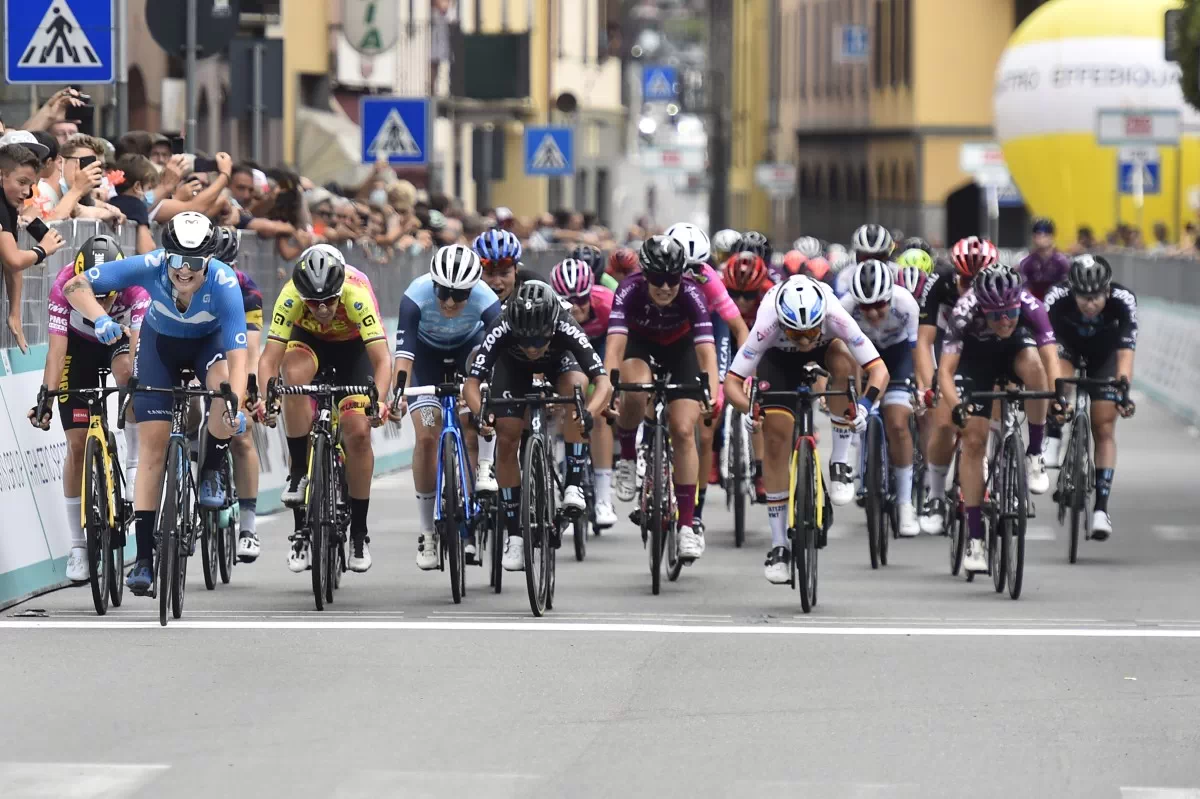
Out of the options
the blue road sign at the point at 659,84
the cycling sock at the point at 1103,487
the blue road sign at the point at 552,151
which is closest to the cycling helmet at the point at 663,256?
the cycling sock at the point at 1103,487

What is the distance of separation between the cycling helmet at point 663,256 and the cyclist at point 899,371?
2.40 metres

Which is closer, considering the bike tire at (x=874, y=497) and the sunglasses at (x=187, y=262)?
the sunglasses at (x=187, y=262)

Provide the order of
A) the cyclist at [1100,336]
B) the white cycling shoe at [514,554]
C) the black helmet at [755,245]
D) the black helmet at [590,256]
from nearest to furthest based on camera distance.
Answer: the white cycling shoe at [514,554]
the cyclist at [1100,336]
the black helmet at [755,245]
the black helmet at [590,256]

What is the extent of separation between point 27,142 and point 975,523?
5.23 m

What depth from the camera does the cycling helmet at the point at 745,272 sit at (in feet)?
55.2

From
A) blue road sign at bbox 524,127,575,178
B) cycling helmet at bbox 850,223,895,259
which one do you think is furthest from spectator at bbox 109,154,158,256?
blue road sign at bbox 524,127,575,178

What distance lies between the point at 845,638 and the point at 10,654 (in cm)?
356

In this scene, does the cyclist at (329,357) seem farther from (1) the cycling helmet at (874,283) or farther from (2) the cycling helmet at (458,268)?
(1) the cycling helmet at (874,283)

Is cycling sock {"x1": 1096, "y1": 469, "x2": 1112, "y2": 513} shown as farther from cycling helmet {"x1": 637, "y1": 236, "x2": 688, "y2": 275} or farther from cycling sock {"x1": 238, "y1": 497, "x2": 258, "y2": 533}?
cycling sock {"x1": 238, "y1": 497, "x2": 258, "y2": 533}

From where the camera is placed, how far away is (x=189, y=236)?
12422 millimetres

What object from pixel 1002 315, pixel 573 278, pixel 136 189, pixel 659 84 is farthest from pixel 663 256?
pixel 659 84

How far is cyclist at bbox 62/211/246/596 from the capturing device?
12500mm

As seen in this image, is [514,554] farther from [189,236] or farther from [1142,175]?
[1142,175]

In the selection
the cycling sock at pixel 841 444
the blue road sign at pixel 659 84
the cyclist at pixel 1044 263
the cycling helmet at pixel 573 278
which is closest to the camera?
the cycling sock at pixel 841 444
